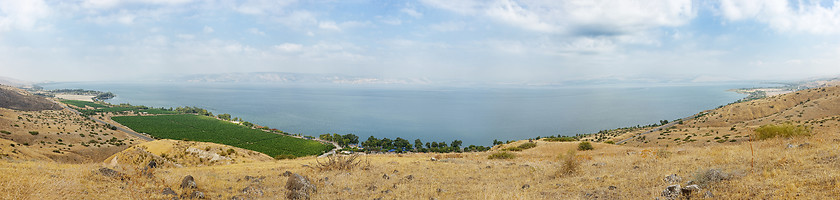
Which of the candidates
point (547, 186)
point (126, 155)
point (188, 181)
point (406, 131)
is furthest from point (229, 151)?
point (406, 131)

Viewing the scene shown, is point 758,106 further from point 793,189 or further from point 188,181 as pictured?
point 188,181

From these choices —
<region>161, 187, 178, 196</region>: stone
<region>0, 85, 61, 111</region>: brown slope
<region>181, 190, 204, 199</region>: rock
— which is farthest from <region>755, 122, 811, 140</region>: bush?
<region>0, 85, 61, 111</region>: brown slope

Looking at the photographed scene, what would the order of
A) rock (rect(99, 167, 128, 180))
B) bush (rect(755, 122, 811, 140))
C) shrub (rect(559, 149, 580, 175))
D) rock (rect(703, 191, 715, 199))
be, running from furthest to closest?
bush (rect(755, 122, 811, 140))
shrub (rect(559, 149, 580, 175))
rock (rect(99, 167, 128, 180))
rock (rect(703, 191, 715, 199))

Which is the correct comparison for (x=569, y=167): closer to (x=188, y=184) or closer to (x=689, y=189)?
(x=689, y=189)

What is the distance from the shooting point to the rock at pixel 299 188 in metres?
9.84

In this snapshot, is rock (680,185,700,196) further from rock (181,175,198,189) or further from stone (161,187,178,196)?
rock (181,175,198,189)

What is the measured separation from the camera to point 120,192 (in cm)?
851

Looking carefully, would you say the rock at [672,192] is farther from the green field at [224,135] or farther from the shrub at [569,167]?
the green field at [224,135]

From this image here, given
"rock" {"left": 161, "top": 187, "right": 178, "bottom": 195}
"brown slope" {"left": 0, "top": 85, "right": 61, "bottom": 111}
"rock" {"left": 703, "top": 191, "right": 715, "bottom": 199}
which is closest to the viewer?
"rock" {"left": 703, "top": 191, "right": 715, "bottom": 199}

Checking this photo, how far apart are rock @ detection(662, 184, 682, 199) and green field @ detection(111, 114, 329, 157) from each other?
67.7 m

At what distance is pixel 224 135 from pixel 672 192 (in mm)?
99628

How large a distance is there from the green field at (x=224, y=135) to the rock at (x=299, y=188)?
60.6 m

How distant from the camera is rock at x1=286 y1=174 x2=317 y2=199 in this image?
984cm

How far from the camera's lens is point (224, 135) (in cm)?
8769
